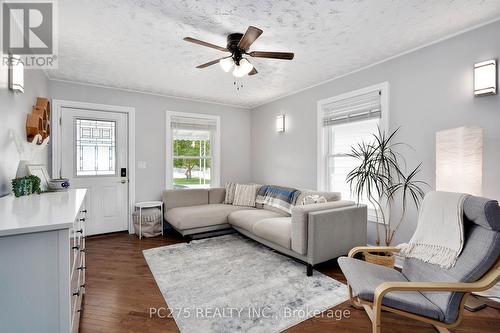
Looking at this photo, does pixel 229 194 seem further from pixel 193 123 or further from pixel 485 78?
pixel 485 78

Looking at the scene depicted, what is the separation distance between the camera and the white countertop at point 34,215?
42.5 inches

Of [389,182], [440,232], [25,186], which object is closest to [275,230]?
[389,182]

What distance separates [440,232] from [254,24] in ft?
7.37

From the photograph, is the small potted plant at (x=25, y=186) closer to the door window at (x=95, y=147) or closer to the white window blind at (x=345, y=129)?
the door window at (x=95, y=147)

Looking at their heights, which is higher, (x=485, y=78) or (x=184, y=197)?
(x=485, y=78)

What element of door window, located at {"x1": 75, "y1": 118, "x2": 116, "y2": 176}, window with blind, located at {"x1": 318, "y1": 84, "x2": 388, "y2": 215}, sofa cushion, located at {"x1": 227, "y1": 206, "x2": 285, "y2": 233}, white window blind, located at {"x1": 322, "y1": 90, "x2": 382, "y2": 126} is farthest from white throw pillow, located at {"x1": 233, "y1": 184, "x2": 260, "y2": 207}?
door window, located at {"x1": 75, "y1": 118, "x2": 116, "y2": 176}

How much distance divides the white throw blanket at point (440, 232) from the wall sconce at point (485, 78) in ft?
3.53

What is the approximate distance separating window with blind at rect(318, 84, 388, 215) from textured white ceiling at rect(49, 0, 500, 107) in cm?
41

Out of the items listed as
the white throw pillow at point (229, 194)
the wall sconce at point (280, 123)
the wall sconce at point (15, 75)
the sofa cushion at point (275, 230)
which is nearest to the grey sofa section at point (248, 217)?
the sofa cushion at point (275, 230)

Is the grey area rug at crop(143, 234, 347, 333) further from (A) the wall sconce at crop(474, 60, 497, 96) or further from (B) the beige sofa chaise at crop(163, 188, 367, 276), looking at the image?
(A) the wall sconce at crop(474, 60, 497, 96)

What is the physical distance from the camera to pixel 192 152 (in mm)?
4895

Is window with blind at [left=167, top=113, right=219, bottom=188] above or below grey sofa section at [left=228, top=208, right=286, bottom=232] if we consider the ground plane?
above

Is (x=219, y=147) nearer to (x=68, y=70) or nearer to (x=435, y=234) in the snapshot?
(x=68, y=70)

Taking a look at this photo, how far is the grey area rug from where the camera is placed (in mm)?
1933
